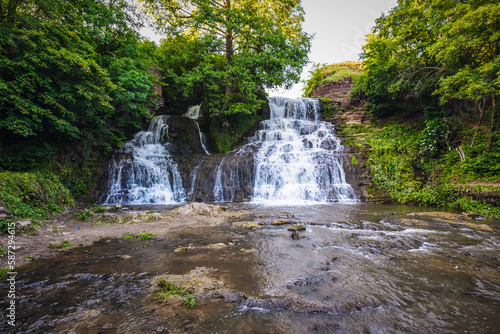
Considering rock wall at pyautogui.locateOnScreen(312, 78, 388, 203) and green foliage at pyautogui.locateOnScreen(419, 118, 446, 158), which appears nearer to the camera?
green foliage at pyautogui.locateOnScreen(419, 118, 446, 158)

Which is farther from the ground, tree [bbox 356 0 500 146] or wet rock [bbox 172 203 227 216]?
tree [bbox 356 0 500 146]

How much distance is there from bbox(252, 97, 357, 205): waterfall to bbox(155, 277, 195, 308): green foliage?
831cm

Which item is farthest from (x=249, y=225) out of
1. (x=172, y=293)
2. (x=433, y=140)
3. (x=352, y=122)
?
(x=352, y=122)

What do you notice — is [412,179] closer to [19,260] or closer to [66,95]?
[19,260]

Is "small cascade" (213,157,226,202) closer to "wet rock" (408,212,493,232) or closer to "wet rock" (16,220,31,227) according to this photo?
"wet rock" (16,220,31,227)

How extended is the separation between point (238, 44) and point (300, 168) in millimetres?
10521

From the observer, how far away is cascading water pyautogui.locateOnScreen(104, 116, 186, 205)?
10828 millimetres

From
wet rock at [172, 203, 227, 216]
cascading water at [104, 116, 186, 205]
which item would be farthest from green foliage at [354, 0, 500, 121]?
cascading water at [104, 116, 186, 205]

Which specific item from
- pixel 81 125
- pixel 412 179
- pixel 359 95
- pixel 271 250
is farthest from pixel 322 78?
pixel 271 250

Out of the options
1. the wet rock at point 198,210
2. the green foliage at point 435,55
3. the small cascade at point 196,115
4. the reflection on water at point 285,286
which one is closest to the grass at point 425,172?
the green foliage at point 435,55

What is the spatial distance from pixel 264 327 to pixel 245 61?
572 inches

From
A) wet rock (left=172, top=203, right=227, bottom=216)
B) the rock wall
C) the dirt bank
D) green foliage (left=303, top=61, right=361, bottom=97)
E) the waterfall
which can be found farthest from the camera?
green foliage (left=303, top=61, right=361, bottom=97)

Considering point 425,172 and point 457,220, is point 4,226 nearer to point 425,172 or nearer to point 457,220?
point 457,220

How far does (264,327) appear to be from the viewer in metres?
1.75
